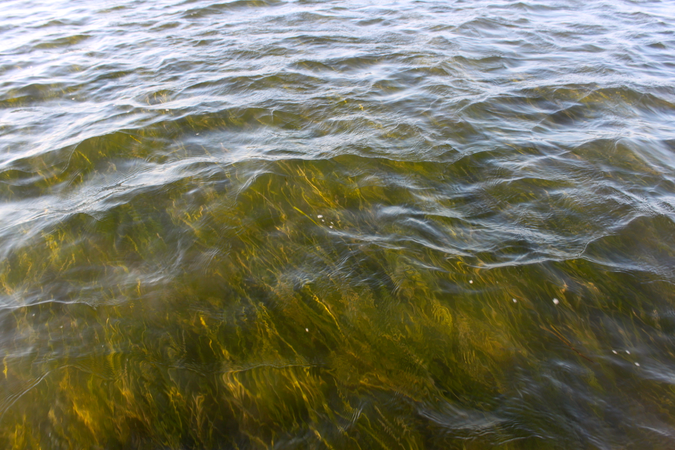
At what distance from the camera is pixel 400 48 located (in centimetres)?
713

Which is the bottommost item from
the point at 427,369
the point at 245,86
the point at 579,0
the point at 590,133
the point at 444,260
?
the point at 427,369

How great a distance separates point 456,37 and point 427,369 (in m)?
7.37

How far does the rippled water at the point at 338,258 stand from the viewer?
2.22 m

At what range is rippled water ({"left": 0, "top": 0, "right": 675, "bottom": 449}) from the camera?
2221 millimetres

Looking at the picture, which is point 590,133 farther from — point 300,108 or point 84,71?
point 84,71

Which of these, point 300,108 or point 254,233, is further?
point 300,108

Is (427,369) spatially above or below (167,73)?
below

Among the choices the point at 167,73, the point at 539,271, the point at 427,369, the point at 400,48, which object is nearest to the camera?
the point at 427,369

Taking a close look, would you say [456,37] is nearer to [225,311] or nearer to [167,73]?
[167,73]

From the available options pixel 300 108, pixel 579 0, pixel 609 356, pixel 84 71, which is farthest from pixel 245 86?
pixel 579 0

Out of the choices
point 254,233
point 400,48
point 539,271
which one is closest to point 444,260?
point 539,271

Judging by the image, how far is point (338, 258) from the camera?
309 centimetres

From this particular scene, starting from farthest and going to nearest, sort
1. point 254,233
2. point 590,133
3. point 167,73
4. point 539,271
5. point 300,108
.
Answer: point 167,73 → point 300,108 → point 590,133 → point 254,233 → point 539,271

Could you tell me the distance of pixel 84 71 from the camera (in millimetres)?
6484
